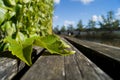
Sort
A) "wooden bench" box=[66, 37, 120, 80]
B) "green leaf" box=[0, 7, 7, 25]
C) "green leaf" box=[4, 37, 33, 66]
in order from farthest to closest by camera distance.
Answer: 1. "wooden bench" box=[66, 37, 120, 80]
2. "green leaf" box=[0, 7, 7, 25]
3. "green leaf" box=[4, 37, 33, 66]

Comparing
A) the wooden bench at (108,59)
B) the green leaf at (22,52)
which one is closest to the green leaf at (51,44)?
the green leaf at (22,52)

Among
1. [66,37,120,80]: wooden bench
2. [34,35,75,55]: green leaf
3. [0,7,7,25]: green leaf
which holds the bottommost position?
[66,37,120,80]: wooden bench

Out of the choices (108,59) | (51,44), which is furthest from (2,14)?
(108,59)

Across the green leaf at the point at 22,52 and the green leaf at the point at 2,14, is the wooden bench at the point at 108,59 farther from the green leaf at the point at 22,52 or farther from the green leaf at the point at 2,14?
the green leaf at the point at 2,14

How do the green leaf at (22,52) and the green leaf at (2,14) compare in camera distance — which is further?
the green leaf at (2,14)

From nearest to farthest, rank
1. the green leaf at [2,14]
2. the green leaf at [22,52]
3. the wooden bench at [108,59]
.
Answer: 1. the green leaf at [22,52]
2. the green leaf at [2,14]
3. the wooden bench at [108,59]

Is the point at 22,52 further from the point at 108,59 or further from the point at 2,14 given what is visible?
the point at 108,59

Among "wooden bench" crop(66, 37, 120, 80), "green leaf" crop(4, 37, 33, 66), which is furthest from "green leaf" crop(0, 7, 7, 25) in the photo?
"wooden bench" crop(66, 37, 120, 80)

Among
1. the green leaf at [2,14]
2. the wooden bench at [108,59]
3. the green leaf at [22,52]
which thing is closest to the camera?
the green leaf at [22,52]

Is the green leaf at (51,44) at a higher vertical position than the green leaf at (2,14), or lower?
lower

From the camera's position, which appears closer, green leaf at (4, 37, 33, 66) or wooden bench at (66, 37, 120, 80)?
green leaf at (4, 37, 33, 66)

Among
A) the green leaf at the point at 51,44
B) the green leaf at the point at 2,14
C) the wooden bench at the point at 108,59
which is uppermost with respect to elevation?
the green leaf at the point at 2,14

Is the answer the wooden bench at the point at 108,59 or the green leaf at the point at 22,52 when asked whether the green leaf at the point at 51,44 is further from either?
the wooden bench at the point at 108,59

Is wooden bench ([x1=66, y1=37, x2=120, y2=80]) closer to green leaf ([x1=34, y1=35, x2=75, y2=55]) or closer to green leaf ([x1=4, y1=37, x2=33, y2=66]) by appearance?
green leaf ([x1=34, y1=35, x2=75, y2=55])
